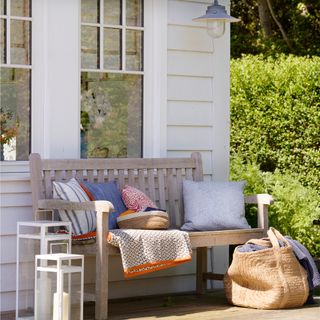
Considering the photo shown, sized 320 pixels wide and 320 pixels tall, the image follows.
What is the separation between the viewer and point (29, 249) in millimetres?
6125

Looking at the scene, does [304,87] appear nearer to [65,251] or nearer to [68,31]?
[68,31]

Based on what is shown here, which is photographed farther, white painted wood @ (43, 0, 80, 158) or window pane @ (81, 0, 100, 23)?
window pane @ (81, 0, 100, 23)

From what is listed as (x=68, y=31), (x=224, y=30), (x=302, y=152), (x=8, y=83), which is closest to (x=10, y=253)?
(x=8, y=83)

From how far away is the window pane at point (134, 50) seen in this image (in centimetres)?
725

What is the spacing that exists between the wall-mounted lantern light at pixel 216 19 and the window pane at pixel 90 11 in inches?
29.0

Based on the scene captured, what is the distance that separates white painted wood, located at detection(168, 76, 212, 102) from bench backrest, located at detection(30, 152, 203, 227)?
44 centimetres

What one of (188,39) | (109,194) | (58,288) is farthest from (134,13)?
(58,288)

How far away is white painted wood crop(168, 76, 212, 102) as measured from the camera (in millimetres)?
7395

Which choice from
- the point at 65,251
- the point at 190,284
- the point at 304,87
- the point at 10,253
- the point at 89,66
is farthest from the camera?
the point at 304,87

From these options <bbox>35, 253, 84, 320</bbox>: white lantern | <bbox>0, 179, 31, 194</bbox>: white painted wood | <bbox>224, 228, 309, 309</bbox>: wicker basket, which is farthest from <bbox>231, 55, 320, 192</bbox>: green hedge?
<bbox>35, 253, 84, 320</bbox>: white lantern

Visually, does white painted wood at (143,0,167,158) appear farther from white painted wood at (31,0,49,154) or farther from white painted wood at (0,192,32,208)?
white painted wood at (0,192,32,208)

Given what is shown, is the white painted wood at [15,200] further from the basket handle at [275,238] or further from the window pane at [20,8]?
the basket handle at [275,238]

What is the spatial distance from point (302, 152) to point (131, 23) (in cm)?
307

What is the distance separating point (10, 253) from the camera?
6.59m
